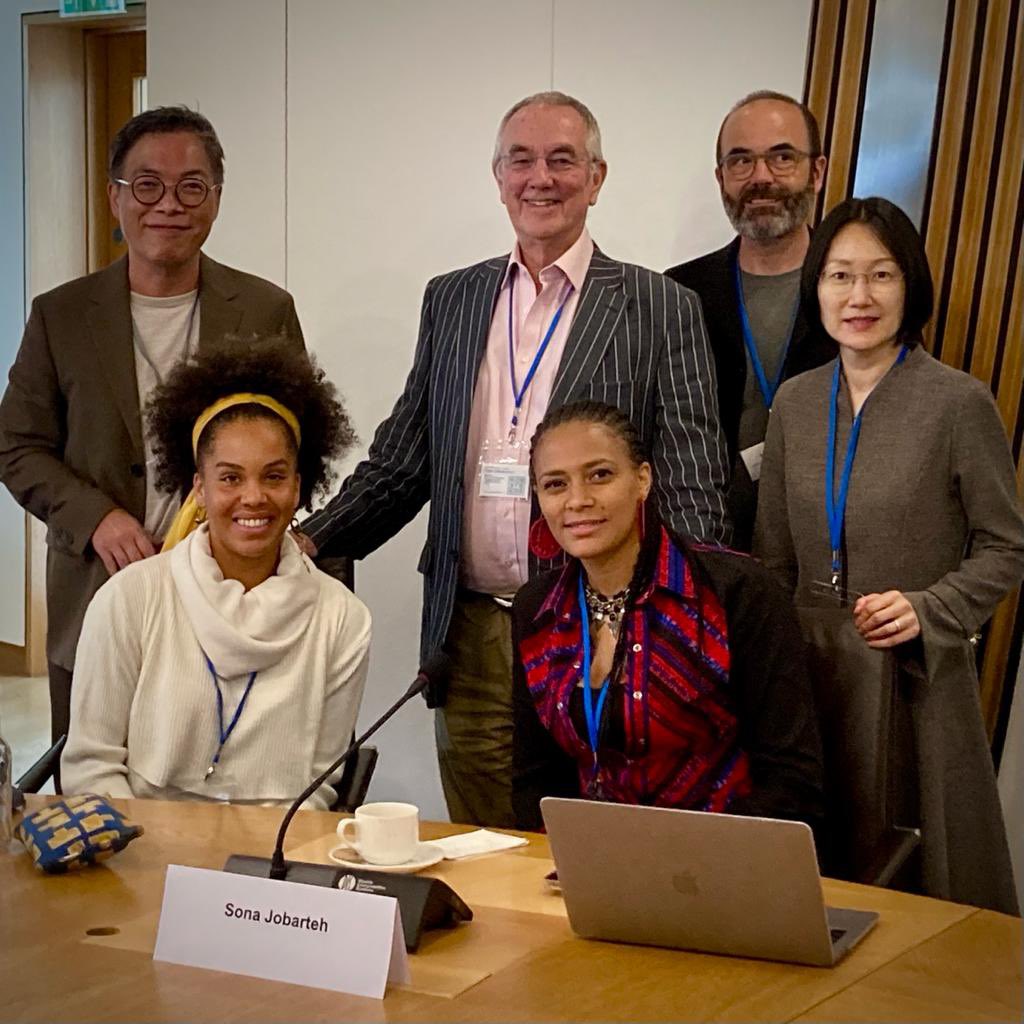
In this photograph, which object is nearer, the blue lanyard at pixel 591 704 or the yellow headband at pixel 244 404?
the blue lanyard at pixel 591 704

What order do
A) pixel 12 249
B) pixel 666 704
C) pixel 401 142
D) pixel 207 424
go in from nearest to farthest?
pixel 666 704
pixel 207 424
pixel 401 142
pixel 12 249

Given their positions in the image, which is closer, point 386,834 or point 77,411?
point 386,834

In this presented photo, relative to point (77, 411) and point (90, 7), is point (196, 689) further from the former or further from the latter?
point (90, 7)

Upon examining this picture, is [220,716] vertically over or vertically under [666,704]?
under

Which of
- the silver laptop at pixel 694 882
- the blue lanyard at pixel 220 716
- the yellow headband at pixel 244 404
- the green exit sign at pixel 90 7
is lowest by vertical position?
the blue lanyard at pixel 220 716

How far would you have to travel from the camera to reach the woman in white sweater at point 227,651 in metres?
2.62

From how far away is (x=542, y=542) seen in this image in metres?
2.74

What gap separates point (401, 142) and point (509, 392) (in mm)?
1764

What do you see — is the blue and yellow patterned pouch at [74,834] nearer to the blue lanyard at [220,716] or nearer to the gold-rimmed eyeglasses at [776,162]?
the blue lanyard at [220,716]

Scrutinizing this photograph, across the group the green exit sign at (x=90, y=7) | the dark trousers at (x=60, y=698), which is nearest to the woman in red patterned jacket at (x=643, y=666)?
the dark trousers at (x=60, y=698)

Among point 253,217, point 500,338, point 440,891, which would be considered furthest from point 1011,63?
point 440,891

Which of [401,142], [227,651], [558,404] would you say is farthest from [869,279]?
[401,142]

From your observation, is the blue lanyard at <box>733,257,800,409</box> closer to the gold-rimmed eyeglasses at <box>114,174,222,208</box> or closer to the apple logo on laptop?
the gold-rimmed eyeglasses at <box>114,174,222,208</box>

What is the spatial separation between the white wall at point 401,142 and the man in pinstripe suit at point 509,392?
1.09 meters
